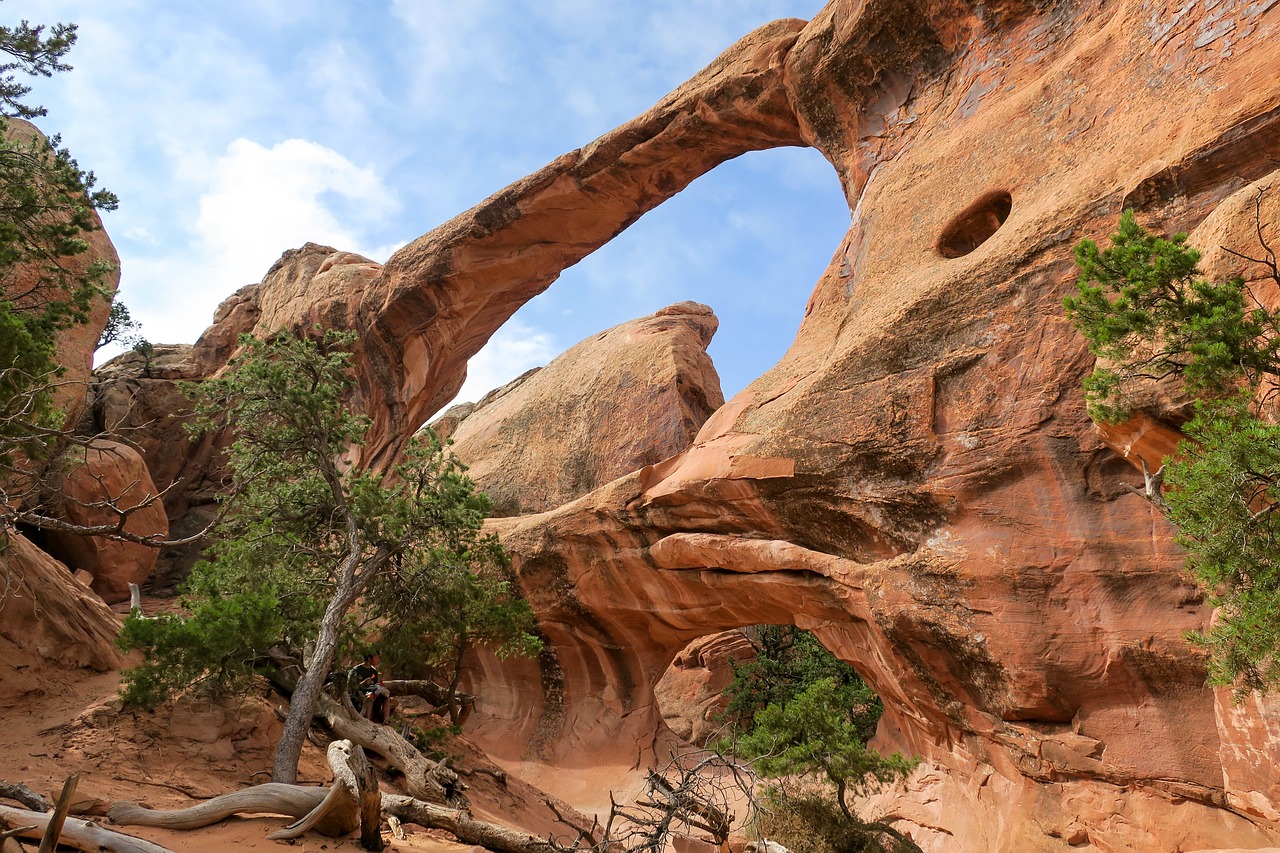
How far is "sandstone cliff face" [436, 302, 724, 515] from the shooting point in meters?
23.3

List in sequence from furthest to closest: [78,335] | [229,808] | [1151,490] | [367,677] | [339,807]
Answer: [78,335] → [367,677] → [229,808] → [339,807] → [1151,490]

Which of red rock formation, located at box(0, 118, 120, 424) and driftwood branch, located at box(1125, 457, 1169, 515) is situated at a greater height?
red rock formation, located at box(0, 118, 120, 424)

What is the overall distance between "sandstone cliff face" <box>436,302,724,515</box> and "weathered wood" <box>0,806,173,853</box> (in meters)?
16.7

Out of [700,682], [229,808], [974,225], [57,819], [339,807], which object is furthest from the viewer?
[700,682]

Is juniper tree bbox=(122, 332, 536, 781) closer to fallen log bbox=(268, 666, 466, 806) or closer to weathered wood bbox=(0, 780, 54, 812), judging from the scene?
fallen log bbox=(268, 666, 466, 806)

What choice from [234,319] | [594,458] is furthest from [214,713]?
[234,319]

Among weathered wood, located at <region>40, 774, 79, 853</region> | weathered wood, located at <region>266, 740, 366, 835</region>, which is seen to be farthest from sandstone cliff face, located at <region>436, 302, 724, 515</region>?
weathered wood, located at <region>40, 774, 79, 853</region>

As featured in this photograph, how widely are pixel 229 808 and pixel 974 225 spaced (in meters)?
12.3

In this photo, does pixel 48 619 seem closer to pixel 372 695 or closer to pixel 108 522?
pixel 372 695

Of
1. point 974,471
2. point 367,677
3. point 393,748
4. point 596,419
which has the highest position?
point 596,419

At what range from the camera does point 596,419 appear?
2433 cm

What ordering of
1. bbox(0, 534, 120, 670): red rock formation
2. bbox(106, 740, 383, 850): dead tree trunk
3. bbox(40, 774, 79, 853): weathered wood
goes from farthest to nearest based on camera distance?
bbox(0, 534, 120, 670): red rock formation < bbox(106, 740, 383, 850): dead tree trunk < bbox(40, 774, 79, 853): weathered wood

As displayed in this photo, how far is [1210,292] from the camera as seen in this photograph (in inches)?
258

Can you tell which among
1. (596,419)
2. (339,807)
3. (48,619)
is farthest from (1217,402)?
(596,419)
